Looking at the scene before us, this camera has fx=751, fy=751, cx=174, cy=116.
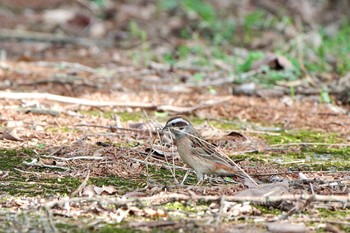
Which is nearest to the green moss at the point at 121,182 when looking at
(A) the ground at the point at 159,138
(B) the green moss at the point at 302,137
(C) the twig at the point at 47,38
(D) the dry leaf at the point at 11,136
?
(A) the ground at the point at 159,138

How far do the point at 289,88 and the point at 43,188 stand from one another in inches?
167

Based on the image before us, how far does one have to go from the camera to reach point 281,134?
6.17 metres

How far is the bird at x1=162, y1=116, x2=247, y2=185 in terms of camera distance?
4480 millimetres

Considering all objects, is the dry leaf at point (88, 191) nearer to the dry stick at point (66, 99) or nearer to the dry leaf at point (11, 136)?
the dry leaf at point (11, 136)

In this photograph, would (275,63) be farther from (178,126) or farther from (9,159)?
(9,159)

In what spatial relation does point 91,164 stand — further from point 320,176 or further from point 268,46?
point 268,46

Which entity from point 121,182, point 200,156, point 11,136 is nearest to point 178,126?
point 200,156

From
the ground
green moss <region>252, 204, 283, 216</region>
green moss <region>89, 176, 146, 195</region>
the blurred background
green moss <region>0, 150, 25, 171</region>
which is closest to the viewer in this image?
the ground

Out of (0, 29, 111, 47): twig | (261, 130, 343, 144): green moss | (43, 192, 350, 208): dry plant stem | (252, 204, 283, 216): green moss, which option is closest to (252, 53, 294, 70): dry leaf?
(261, 130, 343, 144): green moss

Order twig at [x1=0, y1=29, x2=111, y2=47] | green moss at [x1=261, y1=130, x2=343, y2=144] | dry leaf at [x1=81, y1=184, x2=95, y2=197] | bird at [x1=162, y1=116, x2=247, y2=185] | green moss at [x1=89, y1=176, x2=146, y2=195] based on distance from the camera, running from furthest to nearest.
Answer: twig at [x1=0, y1=29, x2=111, y2=47]
green moss at [x1=261, y1=130, x2=343, y2=144]
bird at [x1=162, y1=116, x2=247, y2=185]
green moss at [x1=89, y1=176, x2=146, y2=195]
dry leaf at [x1=81, y1=184, x2=95, y2=197]

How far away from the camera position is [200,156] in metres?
4.54

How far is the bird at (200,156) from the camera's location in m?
4.48

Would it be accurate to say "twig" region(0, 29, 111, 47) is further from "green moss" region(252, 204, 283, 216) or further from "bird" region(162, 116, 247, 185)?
"green moss" region(252, 204, 283, 216)

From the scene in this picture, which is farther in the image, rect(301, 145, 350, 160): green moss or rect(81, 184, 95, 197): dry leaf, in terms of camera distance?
rect(301, 145, 350, 160): green moss
